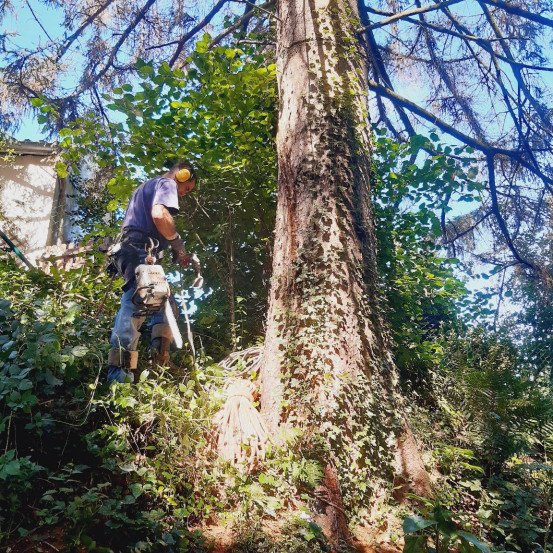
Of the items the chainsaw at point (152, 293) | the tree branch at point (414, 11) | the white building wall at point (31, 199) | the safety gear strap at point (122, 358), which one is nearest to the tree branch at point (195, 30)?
the tree branch at point (414, 11)

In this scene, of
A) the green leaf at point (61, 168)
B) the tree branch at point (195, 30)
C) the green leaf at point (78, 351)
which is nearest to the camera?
the green leaf at point (78, 351)

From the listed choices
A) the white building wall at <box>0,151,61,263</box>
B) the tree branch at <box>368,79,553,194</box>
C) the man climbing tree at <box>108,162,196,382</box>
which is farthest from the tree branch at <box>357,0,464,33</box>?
the white building wall at <box>0,151,61,263</box>

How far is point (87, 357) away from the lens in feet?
10.9

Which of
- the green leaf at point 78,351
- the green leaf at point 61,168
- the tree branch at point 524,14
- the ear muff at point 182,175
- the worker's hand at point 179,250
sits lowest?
the green leaf at point 78,351

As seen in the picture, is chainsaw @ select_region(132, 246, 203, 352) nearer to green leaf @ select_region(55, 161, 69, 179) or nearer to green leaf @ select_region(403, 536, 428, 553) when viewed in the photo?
green leaf @ select_region(403, 536, 428, 553)

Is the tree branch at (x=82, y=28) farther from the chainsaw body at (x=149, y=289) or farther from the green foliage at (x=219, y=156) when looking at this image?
the chainsaw body at (x=149, y=289)

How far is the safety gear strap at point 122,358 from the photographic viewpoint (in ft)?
10.8

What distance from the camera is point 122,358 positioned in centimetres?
331

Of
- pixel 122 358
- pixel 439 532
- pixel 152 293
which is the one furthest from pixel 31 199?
pixel 439 532

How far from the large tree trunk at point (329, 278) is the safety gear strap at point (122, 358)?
904 millimetres

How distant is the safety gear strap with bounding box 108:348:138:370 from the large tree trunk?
904 mm

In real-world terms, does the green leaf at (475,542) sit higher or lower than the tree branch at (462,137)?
lower

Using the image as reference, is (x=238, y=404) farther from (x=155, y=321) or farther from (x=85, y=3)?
(x=85, y=3)

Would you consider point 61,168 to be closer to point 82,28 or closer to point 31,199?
point 82,28
